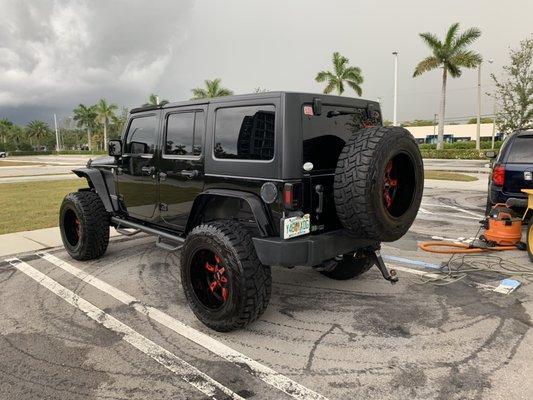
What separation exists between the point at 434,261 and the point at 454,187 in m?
9.44

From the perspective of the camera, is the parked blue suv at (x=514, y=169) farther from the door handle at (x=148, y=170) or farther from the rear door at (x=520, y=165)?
the door handle at (x=148, y=170)

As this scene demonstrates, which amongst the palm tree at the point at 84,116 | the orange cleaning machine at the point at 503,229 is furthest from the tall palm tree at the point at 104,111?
the orange cleaning machine at the point at 503,229

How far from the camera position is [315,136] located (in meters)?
3.57

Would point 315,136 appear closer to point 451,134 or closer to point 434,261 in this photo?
point 434,261

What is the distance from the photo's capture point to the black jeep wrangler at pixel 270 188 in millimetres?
3330

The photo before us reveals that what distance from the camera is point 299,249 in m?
3.33

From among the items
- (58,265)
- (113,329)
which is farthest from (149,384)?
(58,265)

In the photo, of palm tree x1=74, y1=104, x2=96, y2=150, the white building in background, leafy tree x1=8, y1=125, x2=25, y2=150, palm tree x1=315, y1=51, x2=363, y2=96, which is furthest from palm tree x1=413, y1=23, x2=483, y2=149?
leafy tree x1=8, y1=125, x2=25, y2=150

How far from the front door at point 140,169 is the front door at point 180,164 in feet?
0.70

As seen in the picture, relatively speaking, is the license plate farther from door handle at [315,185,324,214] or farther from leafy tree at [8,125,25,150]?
leafy tree at [8,125,25,150]

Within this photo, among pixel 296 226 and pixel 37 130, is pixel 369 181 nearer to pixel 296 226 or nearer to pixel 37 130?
pixel 296 226

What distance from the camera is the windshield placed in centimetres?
350

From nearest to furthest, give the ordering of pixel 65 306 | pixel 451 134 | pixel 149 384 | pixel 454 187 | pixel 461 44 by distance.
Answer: pixel 149 384 → pixel 65 306 → pixel 454 187 → pixel 461 44 → pixel 451 134

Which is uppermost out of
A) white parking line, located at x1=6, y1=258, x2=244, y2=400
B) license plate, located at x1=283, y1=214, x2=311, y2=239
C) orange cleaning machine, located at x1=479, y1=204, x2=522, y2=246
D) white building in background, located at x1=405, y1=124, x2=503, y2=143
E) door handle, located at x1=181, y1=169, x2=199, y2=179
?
white building in background, located at x1=405, y1=124, x2=503, y2=143
